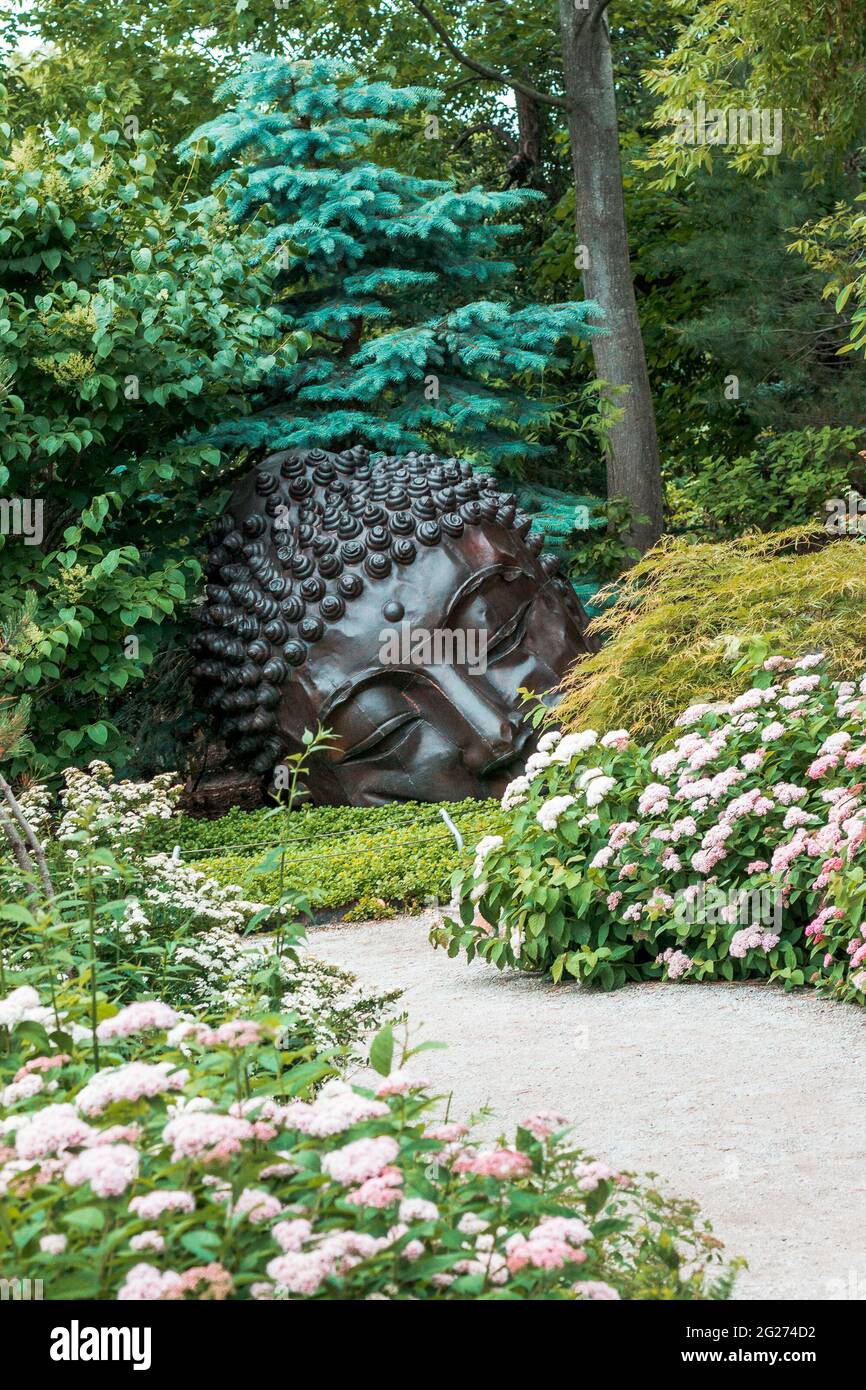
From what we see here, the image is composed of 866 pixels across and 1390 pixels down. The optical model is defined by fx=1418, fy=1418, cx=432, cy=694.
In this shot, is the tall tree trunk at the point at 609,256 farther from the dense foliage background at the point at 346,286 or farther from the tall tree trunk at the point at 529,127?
the tall tree trunk at the point at 529,127

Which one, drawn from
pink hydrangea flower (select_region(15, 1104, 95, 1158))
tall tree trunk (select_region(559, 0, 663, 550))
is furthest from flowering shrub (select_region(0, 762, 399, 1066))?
tall tree trunk (select_region(559, 0, 663, 550))

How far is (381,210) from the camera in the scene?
493 inches

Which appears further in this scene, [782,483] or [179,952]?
[782,483]

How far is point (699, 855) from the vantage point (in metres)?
5.76

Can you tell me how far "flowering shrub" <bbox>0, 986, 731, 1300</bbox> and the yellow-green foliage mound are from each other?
16.8 ft

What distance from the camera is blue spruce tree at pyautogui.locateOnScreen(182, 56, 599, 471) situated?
12.0m

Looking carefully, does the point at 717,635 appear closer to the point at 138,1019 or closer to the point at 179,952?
the point at 179,952

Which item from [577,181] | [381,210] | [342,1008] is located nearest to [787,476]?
[577,181]

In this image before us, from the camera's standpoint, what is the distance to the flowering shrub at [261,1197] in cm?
191

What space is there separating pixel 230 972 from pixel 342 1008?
0.55 meters

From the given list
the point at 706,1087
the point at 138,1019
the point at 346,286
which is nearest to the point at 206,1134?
the point at 138,1019

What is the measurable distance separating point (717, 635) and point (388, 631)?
8.92ft

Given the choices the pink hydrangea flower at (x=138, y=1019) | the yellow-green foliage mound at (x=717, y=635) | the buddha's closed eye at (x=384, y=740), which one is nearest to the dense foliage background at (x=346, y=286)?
the buddha's closed eye at (x=384, y=740)
